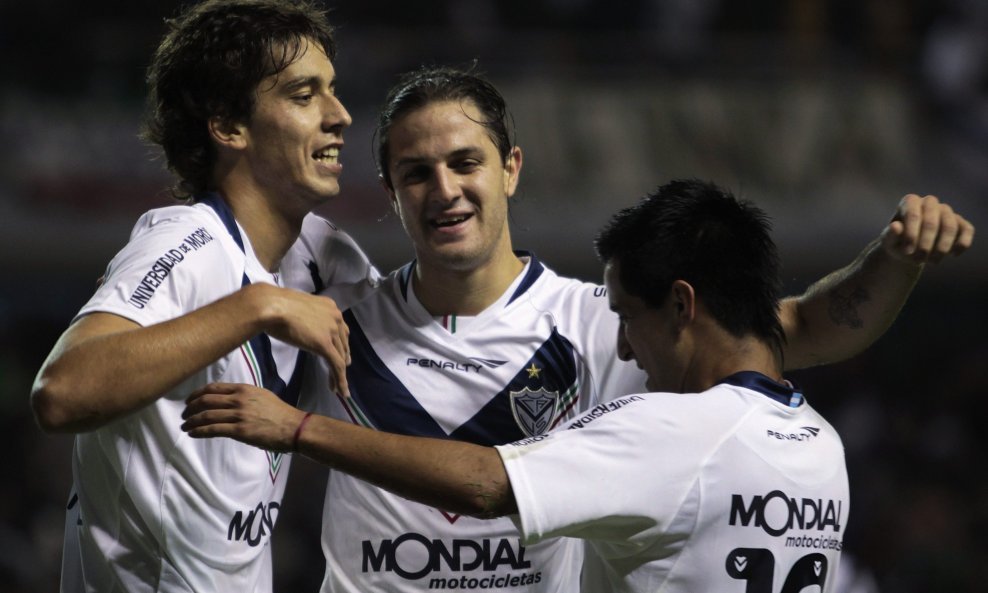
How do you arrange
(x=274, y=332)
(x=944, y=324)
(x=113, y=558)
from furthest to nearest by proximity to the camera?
(x=944, y=324) → (x=113, y=558) → (x=274, y=332)

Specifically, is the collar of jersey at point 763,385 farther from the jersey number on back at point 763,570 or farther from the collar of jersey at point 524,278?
the collar of jersey at point 524,278

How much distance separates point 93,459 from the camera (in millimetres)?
3412

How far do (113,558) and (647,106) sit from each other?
→ 341 inches

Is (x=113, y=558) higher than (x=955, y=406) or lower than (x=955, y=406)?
lower

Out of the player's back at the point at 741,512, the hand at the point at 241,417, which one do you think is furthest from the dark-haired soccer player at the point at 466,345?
the hand at the point at 241,417

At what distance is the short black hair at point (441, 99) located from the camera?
3889 mm

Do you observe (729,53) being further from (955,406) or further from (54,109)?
(54,109)

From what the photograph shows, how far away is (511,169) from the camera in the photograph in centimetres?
406

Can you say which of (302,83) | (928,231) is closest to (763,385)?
(928,231)

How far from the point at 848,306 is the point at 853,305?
17 mm

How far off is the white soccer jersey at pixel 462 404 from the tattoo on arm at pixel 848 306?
0.65 metres

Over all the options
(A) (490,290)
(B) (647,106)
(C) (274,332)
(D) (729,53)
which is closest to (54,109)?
(B) (647,106)

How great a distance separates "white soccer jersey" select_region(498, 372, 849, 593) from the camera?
2.83m

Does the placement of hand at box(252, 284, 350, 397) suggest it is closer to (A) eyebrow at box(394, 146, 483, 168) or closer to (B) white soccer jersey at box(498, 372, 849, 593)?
(B) white soccer jersey at box(498, 372, 849, 593)
